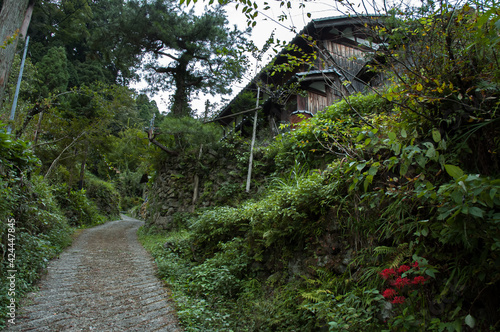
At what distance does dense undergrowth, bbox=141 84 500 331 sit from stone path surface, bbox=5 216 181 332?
1.61 ft

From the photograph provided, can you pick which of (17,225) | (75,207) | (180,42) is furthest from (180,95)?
(17,225)

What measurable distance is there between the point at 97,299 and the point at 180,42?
1527 centimetres

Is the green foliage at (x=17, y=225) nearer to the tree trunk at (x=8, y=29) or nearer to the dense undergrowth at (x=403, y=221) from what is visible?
the tree trunk at (x=8, y=29)

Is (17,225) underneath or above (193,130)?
underneath

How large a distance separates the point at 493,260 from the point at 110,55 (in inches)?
723

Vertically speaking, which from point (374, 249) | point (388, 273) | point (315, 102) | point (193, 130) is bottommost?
point (388, 273)

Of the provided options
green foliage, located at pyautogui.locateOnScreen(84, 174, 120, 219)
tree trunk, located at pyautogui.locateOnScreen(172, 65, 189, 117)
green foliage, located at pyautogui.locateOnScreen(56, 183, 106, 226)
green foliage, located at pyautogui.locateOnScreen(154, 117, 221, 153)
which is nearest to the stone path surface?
green foliage, located at pyautogui.locateOnScreen(154, 117, 221, 153)

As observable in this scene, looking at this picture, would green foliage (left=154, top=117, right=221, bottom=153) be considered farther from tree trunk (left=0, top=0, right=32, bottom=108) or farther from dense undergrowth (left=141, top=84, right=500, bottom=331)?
tree trunk (left=0, top=0, right=32, bottom=108)

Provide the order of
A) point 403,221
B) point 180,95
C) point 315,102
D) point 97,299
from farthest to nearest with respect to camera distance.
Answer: point 180,95 < point 315,102 < point 97,299 < point 403,221

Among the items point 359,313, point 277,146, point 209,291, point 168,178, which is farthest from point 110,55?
point 359,313

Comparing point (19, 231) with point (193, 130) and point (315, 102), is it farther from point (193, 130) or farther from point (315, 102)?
point (315, 102)

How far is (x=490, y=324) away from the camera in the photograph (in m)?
2.03

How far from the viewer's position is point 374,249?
9.30 feet

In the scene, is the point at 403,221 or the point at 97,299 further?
the point at 97,299
